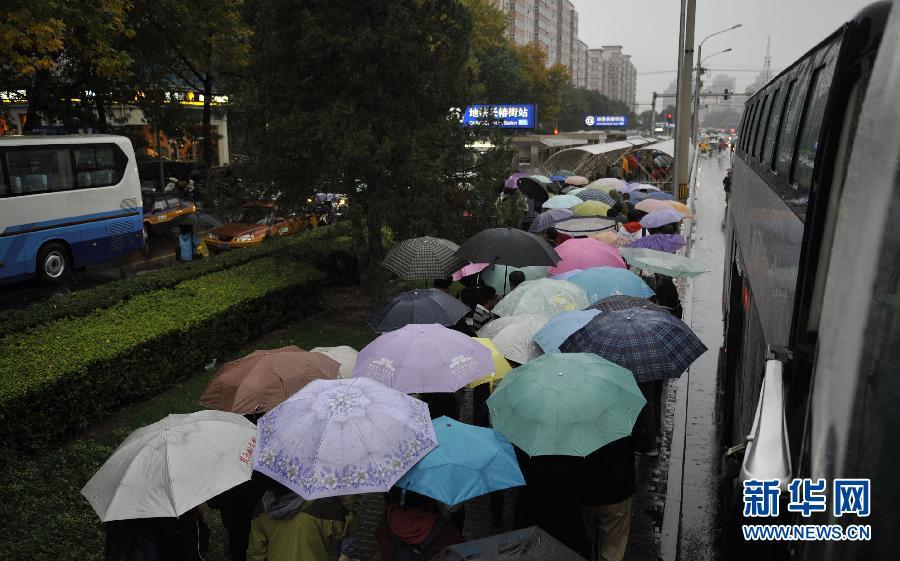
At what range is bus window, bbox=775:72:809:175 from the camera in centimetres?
433

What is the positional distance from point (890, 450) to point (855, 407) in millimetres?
108

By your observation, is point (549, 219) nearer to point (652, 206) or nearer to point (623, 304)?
point (652, 206)

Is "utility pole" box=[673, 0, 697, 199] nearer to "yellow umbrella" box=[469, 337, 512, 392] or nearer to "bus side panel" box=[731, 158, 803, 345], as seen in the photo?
"yellow umbrella" box=[469, 337, 512, 392]

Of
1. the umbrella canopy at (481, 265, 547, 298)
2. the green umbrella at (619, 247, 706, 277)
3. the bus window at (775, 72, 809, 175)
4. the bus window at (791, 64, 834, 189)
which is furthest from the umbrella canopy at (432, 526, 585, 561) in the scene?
the umbrella canopy at (481, 265, 547, 298)

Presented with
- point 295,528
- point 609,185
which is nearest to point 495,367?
point 295,528

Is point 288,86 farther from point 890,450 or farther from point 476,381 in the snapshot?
point 890,450

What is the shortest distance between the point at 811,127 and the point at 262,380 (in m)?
4.50

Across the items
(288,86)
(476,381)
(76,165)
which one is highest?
(288,86)

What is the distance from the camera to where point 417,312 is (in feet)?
27.6

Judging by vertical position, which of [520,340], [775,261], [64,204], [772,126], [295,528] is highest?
[772,126]

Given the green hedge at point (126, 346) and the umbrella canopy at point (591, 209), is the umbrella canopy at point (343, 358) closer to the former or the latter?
the green hedge at point (126, 346)

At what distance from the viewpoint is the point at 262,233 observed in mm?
20797

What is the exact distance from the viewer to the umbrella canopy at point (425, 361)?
6.61 metres

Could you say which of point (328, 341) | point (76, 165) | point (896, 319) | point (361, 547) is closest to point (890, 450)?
point (896, 319)
